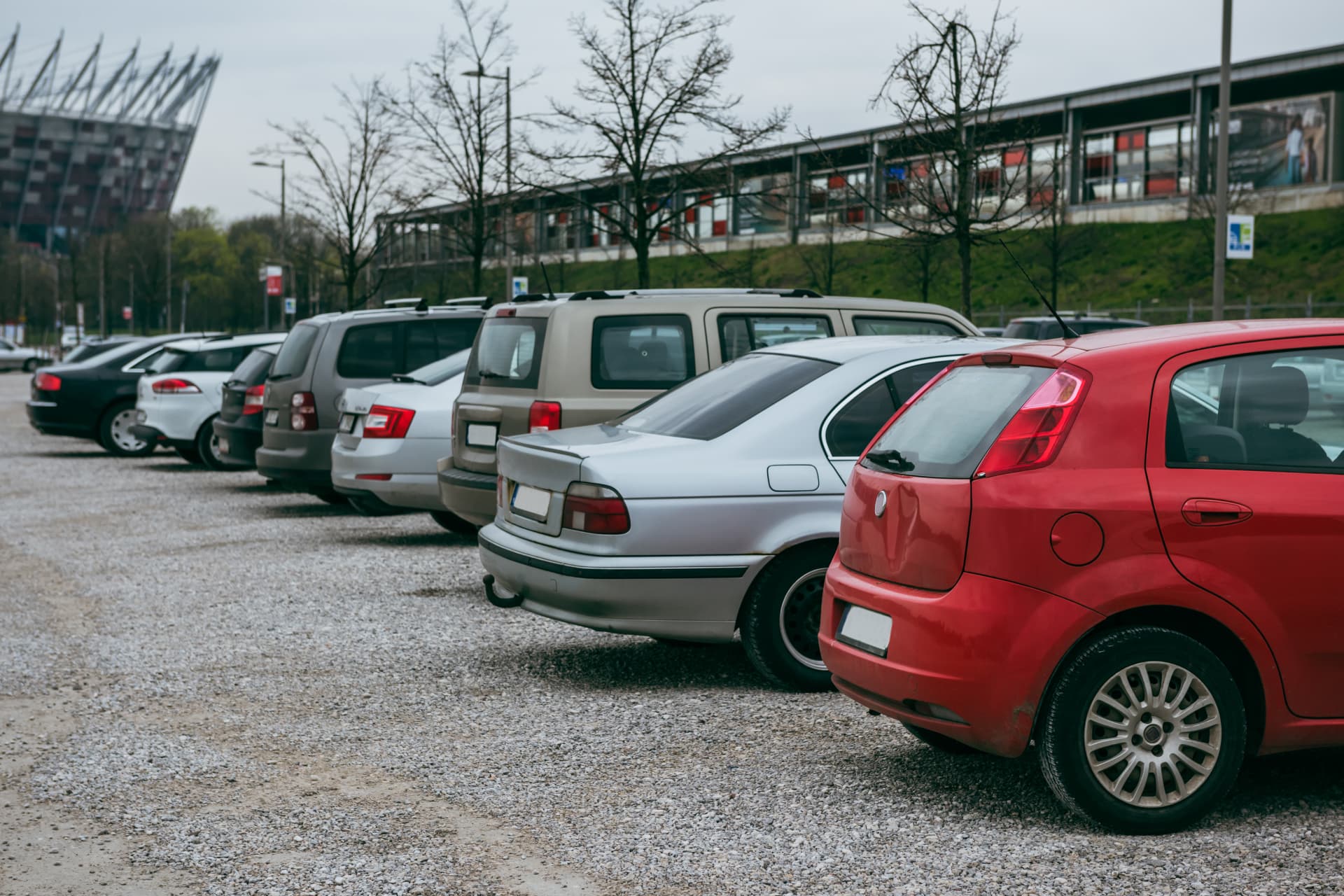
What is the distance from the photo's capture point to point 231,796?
495 centimetres

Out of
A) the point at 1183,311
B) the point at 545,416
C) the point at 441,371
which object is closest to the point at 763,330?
A: the point at 545,416

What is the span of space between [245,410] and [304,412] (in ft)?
8.14

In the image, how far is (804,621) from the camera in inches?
253

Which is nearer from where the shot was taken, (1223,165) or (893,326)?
(893,326)

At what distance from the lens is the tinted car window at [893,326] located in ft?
28.7

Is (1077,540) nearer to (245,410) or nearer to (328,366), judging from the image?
(328,366)

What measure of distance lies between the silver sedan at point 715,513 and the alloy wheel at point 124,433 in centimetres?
1615

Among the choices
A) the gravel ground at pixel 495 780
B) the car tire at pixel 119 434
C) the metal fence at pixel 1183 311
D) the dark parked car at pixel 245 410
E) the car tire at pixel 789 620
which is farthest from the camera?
the metal fence at pixel 1183 311

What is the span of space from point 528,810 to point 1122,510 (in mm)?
2038

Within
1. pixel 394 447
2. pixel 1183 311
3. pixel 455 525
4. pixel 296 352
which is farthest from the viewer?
pixel 1183 311

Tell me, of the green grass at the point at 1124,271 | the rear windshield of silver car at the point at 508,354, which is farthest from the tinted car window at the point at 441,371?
the green grass at the point at 1124,271

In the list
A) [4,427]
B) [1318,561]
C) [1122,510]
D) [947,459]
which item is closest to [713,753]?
[947,459]

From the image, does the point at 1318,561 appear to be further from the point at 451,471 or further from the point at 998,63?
the point at 998,63

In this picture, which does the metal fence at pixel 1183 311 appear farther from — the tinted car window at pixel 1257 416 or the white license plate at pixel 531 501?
the tinted car window at pixel 1257 416
